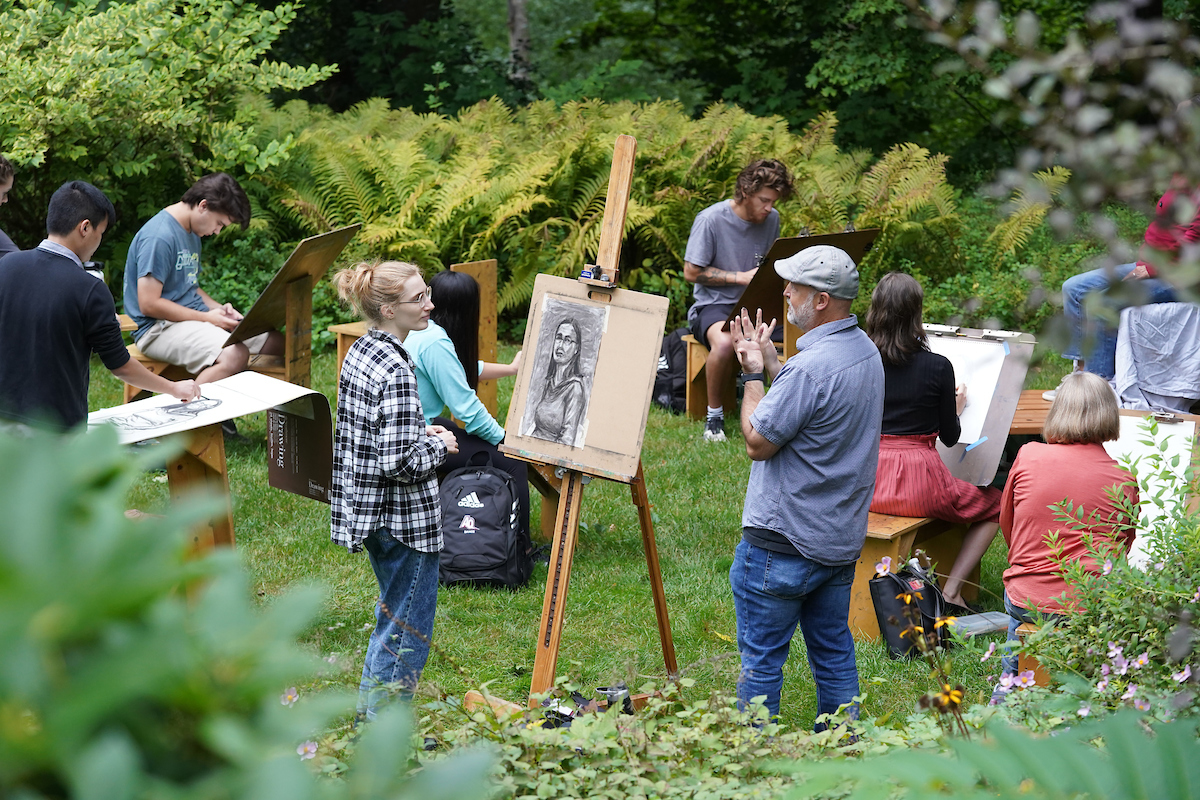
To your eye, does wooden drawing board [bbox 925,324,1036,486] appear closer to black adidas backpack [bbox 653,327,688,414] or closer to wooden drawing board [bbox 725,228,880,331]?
wooden drawing board [bbox 725,228,880,331]

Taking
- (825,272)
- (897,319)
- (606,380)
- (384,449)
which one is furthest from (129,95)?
(825,272)

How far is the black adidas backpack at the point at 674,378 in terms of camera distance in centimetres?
750

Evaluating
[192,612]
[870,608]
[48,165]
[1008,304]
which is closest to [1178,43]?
[192,612]

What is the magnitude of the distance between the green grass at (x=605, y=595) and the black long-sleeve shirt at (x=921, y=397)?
0.59 metres

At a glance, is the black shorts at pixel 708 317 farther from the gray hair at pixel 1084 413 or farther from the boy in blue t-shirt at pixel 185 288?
the gray hair at pixel 1084 413

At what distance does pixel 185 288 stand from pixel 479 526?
2.63 m

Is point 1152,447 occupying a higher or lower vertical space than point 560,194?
lower

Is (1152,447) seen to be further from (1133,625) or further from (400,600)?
(400,600)

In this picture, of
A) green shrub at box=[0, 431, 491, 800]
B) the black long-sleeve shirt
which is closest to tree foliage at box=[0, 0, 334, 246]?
the black long-sleeve shirt

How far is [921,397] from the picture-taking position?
446 centimetres

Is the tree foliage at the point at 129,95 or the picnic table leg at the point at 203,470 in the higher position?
the tree foliage at the point at 129,95

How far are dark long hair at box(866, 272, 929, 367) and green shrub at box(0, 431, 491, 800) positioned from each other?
12.7ft

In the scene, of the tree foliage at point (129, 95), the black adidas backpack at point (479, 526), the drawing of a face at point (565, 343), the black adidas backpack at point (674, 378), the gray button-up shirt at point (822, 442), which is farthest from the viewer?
the tree foliage at point (129, 95)

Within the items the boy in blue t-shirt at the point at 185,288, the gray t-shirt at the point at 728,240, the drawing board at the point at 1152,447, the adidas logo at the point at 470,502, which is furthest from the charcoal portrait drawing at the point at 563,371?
the gray t-shirt at the point at 728,240
